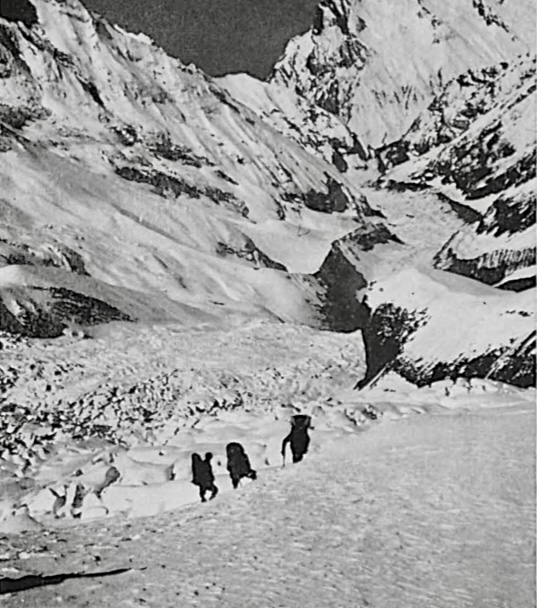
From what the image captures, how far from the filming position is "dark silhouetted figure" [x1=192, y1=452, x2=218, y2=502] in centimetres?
1167

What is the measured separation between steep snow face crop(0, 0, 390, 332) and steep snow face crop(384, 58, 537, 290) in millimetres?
7785

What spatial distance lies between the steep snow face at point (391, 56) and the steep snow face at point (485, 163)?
7.70 metres

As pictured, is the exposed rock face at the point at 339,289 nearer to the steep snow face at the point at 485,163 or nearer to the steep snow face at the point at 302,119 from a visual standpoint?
the steep snow face at the point at 485,163

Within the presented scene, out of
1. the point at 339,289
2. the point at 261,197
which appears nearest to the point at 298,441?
the point at 339,289

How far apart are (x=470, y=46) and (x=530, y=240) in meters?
129

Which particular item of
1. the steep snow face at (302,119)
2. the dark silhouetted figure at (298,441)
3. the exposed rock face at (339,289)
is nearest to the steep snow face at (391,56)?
the steep snow face at (302,119)

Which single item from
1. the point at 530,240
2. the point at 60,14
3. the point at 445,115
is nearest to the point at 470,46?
the point at 445,115

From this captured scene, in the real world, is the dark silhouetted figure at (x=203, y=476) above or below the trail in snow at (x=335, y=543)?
above

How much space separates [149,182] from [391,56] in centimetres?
10892

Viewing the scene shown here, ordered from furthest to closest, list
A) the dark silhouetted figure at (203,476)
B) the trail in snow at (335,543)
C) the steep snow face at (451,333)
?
the steep snow face at (451,333)
the dark silhouetted figure at (203,476)
the trail in snow at (335,543)

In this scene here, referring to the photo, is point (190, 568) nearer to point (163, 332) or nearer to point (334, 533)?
point (334, 533)

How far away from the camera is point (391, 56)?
155m

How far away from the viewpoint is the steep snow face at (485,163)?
29.4 meters

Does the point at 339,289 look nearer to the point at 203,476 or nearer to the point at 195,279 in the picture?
the point at 195,279
